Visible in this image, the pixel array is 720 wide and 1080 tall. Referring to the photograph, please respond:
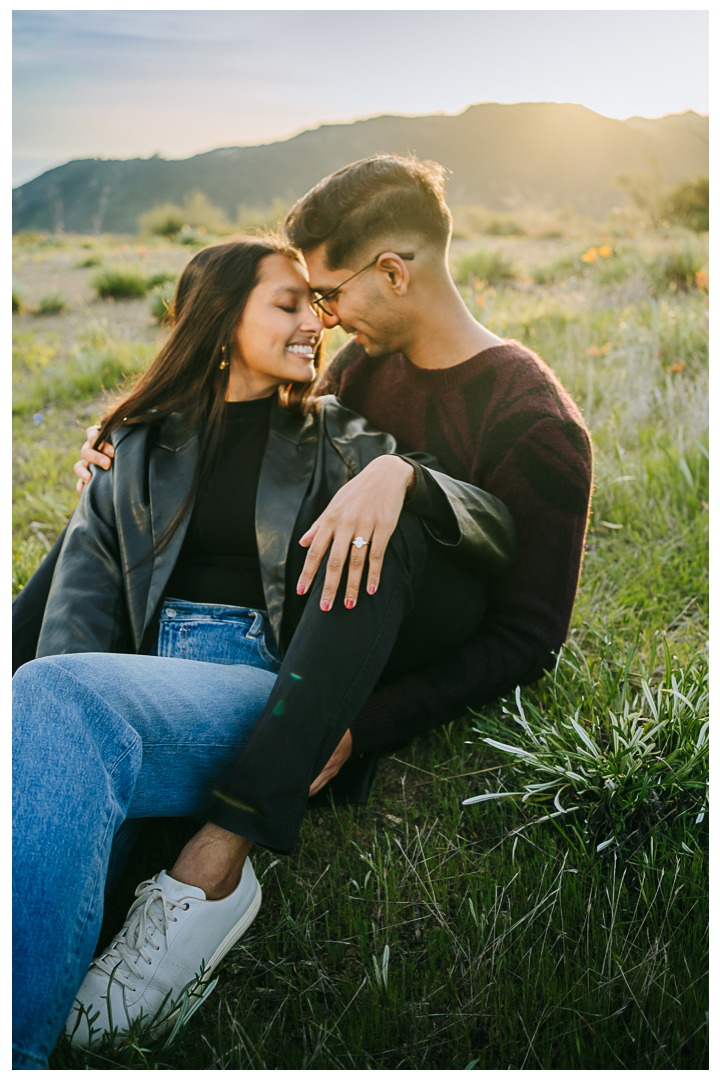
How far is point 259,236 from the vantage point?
2455 mm

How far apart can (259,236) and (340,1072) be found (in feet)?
8.32

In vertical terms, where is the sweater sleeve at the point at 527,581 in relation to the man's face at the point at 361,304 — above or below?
below

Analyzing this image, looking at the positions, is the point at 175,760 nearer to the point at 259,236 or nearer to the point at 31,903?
the point at 31,903

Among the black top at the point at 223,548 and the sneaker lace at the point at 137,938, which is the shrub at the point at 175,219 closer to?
the black top at the point at 223,548

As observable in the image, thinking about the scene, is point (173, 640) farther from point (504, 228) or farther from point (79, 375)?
point (504, 228)

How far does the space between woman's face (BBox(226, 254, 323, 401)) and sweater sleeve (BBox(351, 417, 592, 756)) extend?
2.62 ft

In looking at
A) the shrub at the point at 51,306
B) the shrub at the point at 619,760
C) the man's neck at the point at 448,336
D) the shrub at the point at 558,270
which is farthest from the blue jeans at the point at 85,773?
the shrub at the point at 51,306

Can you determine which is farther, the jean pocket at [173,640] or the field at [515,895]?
the jean pocket at [173,640]

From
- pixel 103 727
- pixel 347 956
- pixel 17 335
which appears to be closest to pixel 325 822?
pixel 347 956

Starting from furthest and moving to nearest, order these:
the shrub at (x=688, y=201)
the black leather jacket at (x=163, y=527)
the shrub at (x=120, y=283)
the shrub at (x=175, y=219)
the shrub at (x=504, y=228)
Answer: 1. the shrub at (x=504, y=228)
2. the shrub at (x=175, y=219)
3. the shrub at (x=688, y=201)
4. the shrub at (x=120, y=283)
5. the black leather jacket at (x=163, y=527)

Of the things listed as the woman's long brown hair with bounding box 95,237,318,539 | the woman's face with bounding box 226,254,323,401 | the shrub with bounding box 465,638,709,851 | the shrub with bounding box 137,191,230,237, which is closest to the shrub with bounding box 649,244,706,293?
the woman's face with bounding box 226,254,323,401

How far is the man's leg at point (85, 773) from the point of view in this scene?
1172 mm

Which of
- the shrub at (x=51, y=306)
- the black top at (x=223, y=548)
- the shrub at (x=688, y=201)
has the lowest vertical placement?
the black top at (x=223, y=548)

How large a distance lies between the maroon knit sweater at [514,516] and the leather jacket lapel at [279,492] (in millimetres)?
433
